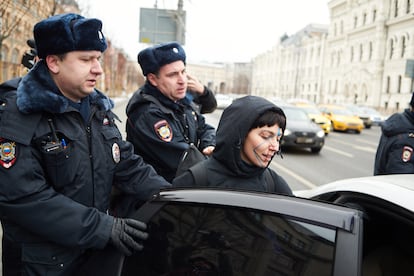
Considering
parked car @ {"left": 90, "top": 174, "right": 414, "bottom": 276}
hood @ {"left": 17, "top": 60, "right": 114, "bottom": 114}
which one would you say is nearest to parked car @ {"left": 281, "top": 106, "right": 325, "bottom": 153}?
parked car @ {"left": 90, "top": 174, "right": 414, "bottom": 276}

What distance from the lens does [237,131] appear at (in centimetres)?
175

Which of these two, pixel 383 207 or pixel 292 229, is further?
pixel 383 207

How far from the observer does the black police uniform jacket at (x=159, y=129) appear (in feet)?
7.75

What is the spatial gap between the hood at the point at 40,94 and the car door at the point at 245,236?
0.60 m

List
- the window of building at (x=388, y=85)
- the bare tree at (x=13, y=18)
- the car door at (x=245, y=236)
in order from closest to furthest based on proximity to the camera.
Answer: the car door at (x=245, y=236)
the bare tree at (x=13, y=18)
the window of building at (x=388, y=85)

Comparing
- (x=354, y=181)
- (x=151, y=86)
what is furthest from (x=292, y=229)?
(x=151, y=86)

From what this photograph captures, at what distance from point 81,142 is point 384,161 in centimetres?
266

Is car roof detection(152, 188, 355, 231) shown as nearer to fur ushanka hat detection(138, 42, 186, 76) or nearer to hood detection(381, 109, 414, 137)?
fur ushanka hat detection(138, 42, 186, 76)

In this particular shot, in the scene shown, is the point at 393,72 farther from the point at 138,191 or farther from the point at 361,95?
the point at 138,191

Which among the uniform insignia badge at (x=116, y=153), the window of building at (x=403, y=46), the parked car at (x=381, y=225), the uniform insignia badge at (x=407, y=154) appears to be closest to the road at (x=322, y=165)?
the uniform insignia badge at (x=407, y=154)

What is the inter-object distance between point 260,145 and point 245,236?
0.59 meters

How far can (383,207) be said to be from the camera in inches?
63.1

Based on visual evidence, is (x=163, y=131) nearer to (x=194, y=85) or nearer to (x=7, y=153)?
(x=194, y=85)

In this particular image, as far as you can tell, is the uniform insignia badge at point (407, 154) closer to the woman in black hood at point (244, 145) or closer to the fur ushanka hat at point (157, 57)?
the woman in black hood at point (244, 145)
